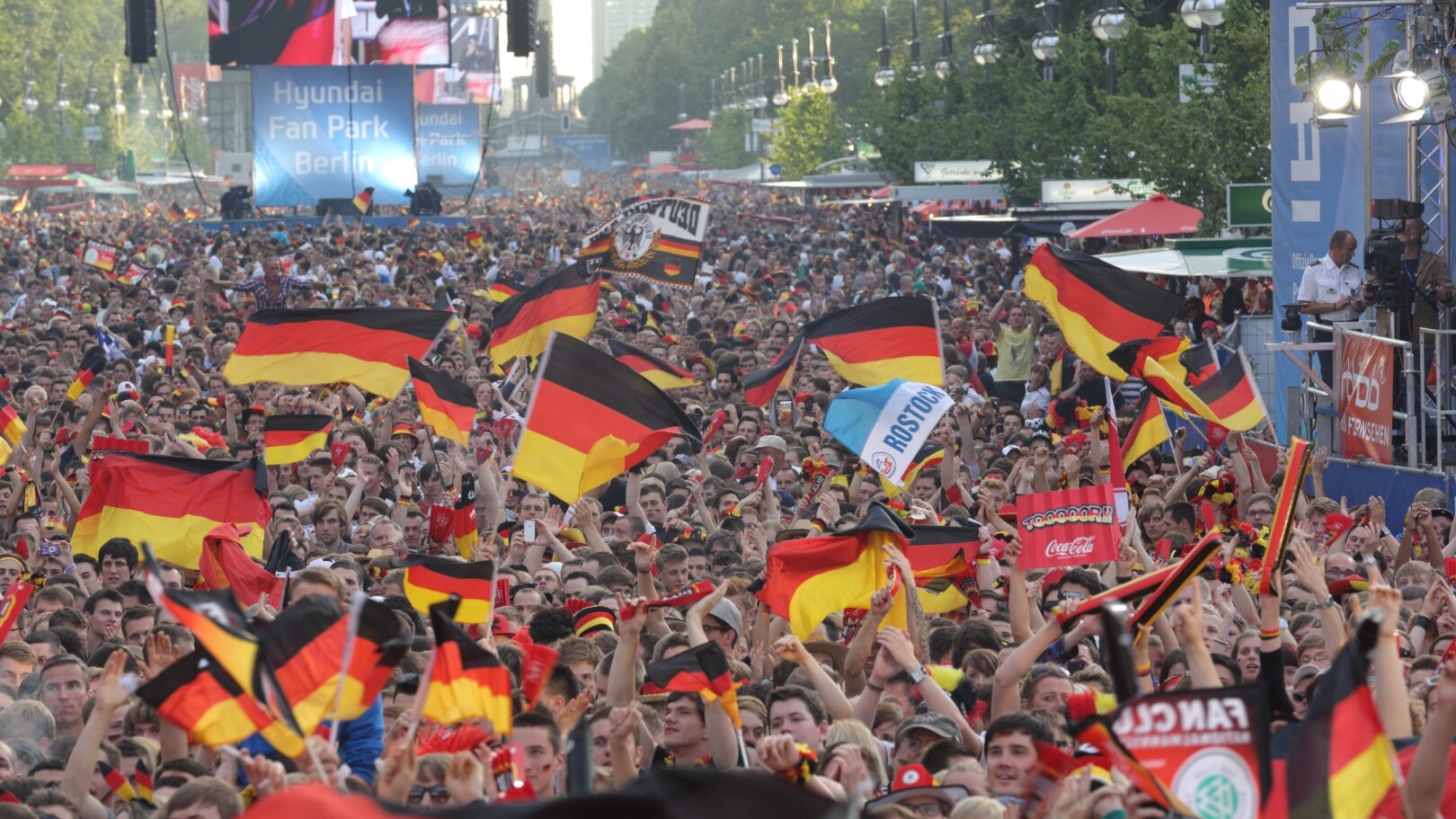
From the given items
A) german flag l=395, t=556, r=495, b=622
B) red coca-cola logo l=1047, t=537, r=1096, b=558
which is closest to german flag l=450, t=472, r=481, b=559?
german flag l=395, t=556, r=495, b=622

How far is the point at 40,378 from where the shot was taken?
18156 millimetres

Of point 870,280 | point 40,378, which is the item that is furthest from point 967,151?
point 40,378

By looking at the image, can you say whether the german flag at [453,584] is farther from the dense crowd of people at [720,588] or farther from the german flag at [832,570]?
the german flag at [832,570]

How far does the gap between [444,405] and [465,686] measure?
688 cm

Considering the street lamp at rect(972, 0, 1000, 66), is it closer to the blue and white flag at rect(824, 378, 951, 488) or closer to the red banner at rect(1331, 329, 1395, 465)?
the red banner at rect(1331, 329, 1395, 465)

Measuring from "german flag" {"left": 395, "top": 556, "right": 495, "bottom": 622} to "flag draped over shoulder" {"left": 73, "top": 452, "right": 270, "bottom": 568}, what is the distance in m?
2.57

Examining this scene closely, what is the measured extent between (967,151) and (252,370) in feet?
93.7

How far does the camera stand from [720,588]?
7805 millimetres

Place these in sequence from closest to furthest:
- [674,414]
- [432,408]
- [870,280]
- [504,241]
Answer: [674,414] → [432,408] → [870,280] → [504,241]

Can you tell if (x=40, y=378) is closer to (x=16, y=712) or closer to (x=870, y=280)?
(x=16, y=712)

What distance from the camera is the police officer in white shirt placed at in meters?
14.2

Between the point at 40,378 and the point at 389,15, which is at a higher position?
the point at 389,15

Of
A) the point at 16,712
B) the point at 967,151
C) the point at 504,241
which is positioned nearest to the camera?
the point at 16,712

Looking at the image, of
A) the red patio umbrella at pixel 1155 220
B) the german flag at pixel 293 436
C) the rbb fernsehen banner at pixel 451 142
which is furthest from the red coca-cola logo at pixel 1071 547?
the rbb fernsehen banner at pixel 451 142
